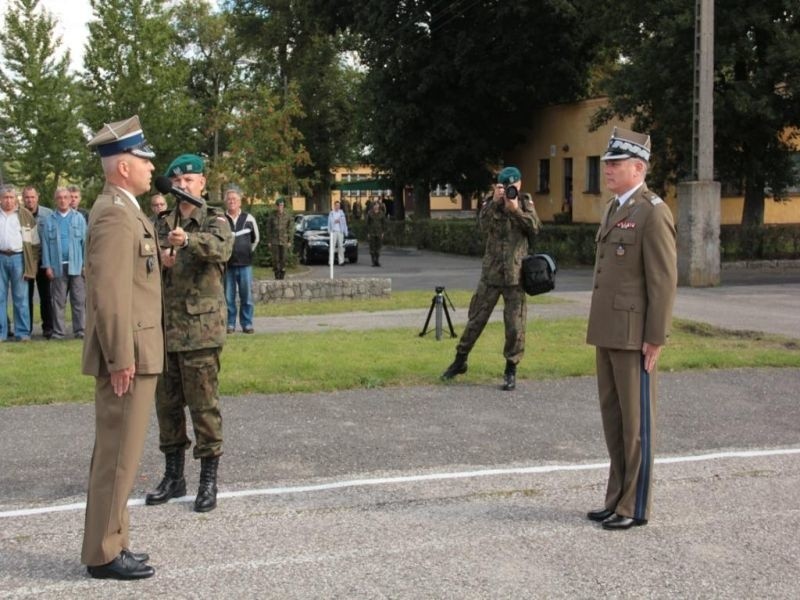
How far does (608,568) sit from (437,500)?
4.55ft

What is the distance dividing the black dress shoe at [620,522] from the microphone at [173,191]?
2.95 meters

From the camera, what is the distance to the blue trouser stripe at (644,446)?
543 centimetres

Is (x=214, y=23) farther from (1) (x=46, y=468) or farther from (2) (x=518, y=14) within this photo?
(1) (x=46, y=468)

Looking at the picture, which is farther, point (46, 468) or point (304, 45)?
point (304, 45)

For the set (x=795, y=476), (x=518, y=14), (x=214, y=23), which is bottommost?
(x=795, y=476)

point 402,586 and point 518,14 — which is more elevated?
point 518,14

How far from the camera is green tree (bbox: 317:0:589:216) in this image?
125 feet

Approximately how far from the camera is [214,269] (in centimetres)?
582

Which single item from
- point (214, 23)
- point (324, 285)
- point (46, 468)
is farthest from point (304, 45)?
point (46, 468)

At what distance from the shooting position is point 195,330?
569 centimetres

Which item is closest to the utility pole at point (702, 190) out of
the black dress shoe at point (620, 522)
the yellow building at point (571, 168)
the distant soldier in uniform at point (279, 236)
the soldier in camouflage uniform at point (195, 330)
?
the distant soldier in uniform at point (279, 236)

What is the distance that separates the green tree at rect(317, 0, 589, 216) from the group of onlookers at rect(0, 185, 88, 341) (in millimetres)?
26322

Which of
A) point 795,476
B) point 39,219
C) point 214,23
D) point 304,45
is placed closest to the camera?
point 795,476

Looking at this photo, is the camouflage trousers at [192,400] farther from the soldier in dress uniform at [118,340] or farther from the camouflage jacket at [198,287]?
the soldier in dress uniform at [118,340]
